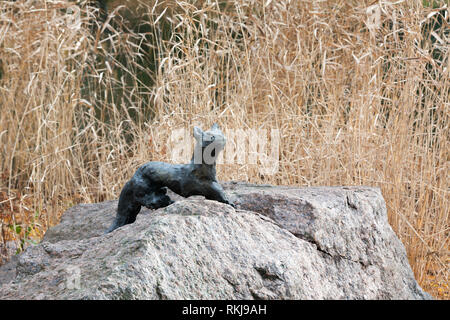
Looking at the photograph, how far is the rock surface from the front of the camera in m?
1.24

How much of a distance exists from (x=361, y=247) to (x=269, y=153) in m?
1.23

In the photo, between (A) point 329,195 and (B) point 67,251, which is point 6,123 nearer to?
(B) point 67,251

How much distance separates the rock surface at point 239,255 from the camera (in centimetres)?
124

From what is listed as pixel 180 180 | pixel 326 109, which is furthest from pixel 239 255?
pixel 326 109

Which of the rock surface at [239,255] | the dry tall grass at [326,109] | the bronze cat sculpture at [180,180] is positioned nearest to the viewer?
the rock surface at [239,255]

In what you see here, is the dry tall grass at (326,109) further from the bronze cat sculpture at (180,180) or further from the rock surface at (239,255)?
the bronze cat sculpture at (180,180)

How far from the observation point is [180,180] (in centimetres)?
161

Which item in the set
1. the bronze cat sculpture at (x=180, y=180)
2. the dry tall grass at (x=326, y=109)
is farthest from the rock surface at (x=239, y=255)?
the dry tall grass at (x=326, y=109)

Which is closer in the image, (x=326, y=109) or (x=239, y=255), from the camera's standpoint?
(x=239, y=255)

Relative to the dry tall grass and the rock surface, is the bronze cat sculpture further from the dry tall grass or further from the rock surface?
the dry tall grass

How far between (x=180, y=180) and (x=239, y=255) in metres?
0.34

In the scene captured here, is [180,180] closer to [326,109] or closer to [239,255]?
[239,255]

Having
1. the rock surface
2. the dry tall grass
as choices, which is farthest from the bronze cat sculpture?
the dry tall grass

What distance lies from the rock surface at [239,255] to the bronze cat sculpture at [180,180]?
0.19 feet
